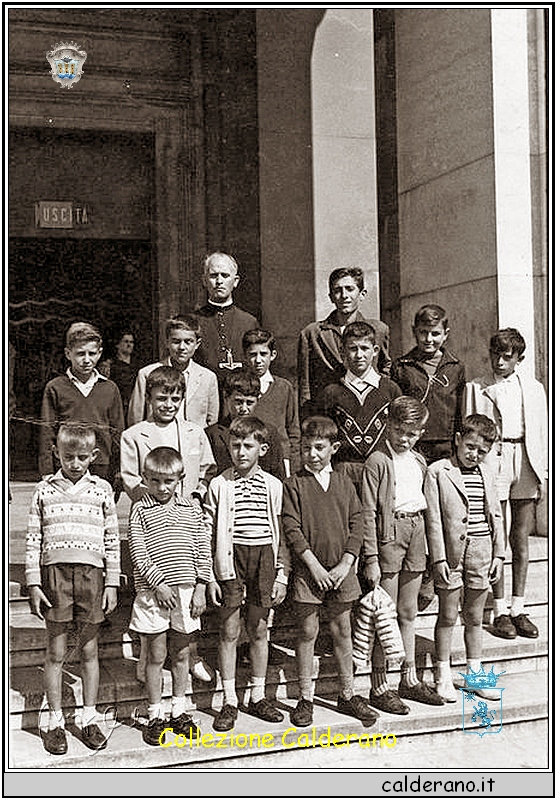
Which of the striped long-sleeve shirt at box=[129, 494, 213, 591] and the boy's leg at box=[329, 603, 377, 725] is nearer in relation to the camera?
the striped long-sleeve shirt at box=[129, 494, 213, 591]

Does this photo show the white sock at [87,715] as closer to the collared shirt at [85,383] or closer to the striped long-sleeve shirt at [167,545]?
the striped long-sleeve shirt at [167,545]

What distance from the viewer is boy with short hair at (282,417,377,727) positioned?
13.8 feet

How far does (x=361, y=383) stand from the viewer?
459 cm

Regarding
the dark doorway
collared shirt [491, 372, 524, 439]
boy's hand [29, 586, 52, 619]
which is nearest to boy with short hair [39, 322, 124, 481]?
boy's hand [29, 586, 52, 619]

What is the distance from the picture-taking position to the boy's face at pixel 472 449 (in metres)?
4.55

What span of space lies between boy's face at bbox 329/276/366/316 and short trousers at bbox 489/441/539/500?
1234mm

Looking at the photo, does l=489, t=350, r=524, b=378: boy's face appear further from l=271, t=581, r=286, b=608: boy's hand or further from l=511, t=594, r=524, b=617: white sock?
l=271, t=581, r=286, b=608: boy's hand

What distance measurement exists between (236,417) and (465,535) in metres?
1.34

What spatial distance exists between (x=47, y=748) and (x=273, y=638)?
132 cm

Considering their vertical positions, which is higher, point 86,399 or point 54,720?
point 86,399

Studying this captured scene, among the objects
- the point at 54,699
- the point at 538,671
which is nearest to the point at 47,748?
the point at 54,699

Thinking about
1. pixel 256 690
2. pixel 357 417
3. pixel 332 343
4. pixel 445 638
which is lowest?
pixel 256 690

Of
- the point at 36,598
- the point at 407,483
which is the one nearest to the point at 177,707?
the point at 36,598

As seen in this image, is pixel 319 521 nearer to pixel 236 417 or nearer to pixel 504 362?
pixel 236 417
